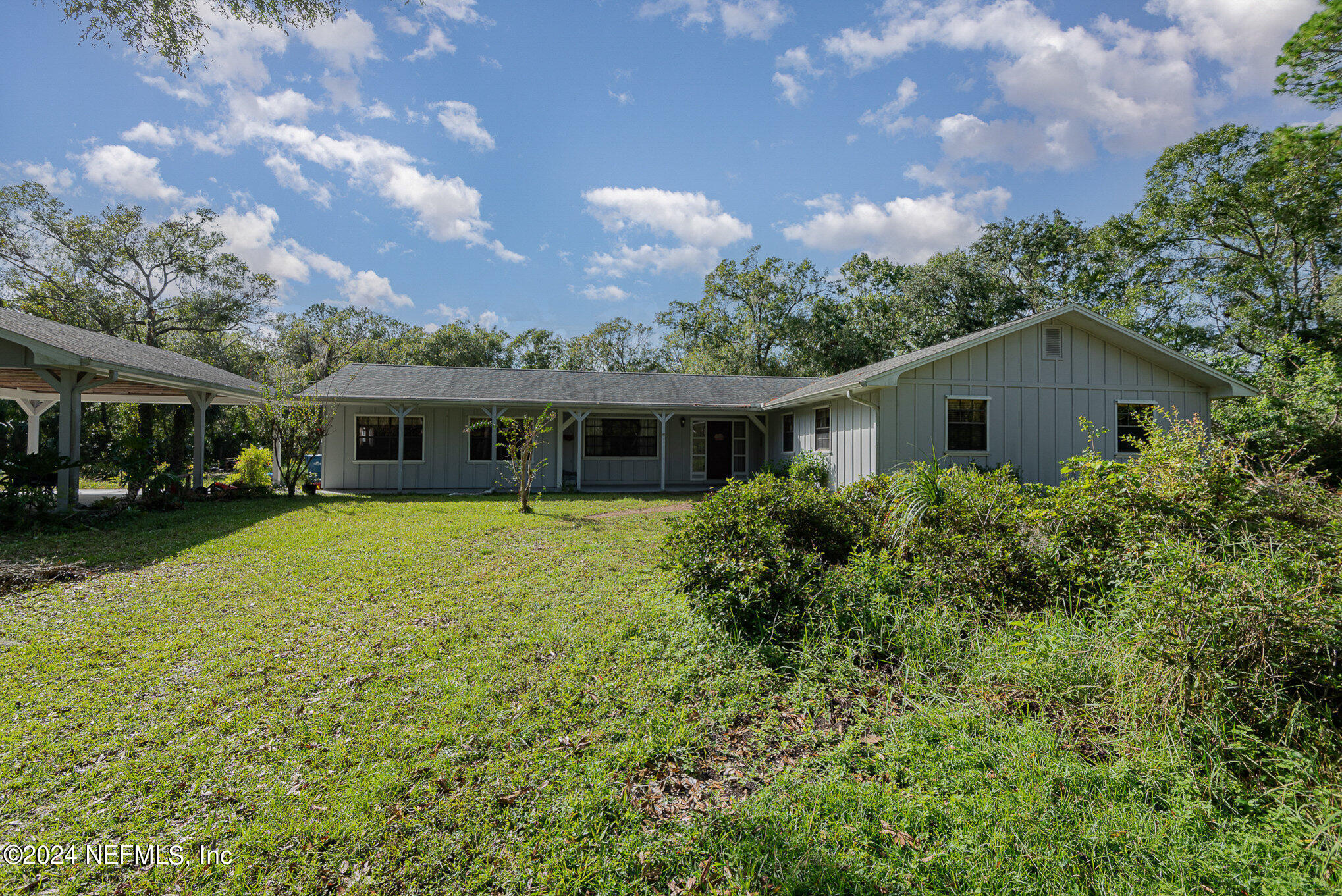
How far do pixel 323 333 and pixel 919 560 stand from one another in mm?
A: 39656

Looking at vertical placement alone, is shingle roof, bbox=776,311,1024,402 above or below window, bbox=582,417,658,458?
above

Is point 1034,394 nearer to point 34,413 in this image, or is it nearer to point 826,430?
point 826,430

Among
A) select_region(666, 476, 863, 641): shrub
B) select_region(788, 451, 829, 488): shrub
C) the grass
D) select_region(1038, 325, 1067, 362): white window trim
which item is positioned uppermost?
select_region(1038, 325, 1067, 362): white window trim

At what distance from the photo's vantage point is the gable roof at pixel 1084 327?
408 inches

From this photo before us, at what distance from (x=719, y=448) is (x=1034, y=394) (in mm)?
8395

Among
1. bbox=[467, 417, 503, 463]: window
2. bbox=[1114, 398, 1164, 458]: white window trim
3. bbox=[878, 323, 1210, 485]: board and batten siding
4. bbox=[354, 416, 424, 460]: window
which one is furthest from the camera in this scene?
bbox=[467, 417, 503, 463]: window

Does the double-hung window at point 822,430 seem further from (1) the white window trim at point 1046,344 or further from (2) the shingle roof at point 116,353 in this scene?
(2) the shingle roof at point 116,353

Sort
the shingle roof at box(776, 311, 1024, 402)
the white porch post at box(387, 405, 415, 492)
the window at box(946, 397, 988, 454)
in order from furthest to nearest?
the white porch post at box(387, 405, 415, 492) → the window at box(946, 397, 988, 454) → the shingle roof at box(776, 311, 1024, 402)

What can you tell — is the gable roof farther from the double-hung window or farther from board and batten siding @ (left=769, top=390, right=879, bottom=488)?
the double-hung window

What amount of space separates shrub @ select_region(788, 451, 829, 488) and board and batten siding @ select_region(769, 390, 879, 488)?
0.16 meters

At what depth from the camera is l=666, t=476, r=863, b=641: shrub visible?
164 inches

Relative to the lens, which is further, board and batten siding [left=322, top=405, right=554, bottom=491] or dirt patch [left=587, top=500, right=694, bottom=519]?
board and batten siding [left=322, top=405, right=554, bottom=491]

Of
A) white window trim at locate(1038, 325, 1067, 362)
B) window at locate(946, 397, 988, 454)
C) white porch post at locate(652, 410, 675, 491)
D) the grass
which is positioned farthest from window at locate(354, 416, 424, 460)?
white window trim at locate(1038, 325, 1067, 362)

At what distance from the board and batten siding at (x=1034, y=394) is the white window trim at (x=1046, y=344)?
0.13 ft
